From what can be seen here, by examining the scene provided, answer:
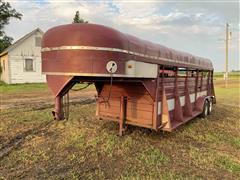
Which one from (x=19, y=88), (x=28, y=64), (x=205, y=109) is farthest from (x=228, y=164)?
(x=28, y=64)

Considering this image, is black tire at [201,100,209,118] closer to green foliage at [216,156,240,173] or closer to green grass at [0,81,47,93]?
green foliage at [216,156,240,173]

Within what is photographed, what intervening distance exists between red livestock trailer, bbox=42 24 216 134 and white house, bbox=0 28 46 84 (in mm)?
21104

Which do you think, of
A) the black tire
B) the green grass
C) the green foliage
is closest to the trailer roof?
the green foliage

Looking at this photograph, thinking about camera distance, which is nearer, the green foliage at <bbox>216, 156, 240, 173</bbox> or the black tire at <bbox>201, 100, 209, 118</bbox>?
the green foliage at <bbox>216, 156, 240, 173</bbox>

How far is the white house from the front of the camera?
87.7ft

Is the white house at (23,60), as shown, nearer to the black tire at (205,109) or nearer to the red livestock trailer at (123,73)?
the black tire at (205,109)

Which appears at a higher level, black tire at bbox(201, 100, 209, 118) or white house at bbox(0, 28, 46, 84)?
white house at bbox(0, 28, 46, 84)

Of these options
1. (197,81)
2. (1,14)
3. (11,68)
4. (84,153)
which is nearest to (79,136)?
A: (84,153)

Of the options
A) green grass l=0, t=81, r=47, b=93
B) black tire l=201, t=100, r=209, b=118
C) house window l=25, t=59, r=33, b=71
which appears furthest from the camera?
house window l=25, t=59, r=33, b=71

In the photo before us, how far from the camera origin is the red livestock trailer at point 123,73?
16.8 feet

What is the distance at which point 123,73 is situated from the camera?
5402 mm

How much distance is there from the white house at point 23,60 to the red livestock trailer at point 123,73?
2110cm

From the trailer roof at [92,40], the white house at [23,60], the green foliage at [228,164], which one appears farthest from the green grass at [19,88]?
the green foliage at [228,164]

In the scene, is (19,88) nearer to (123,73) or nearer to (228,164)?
(123,73)
